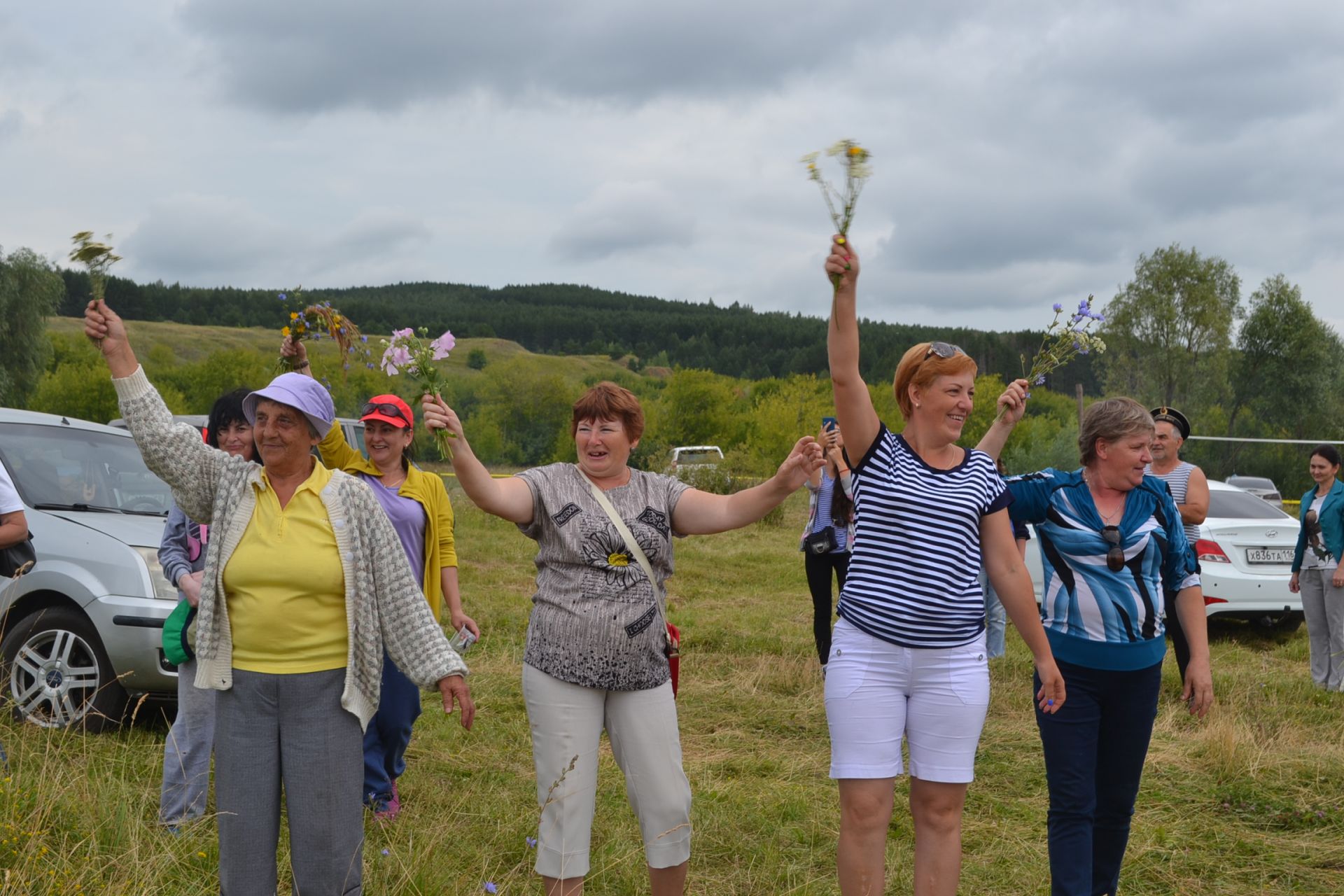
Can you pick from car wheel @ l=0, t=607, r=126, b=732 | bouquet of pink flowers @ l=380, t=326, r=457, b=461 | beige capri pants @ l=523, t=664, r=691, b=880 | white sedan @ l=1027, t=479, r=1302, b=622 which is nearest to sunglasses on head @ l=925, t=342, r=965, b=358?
beige capri pants @ l=523, t=664, r=691, b=880

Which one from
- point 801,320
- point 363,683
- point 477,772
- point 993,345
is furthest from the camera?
point 801,320

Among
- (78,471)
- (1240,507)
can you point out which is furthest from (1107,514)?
(1240,507)

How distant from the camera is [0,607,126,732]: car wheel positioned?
541 cm

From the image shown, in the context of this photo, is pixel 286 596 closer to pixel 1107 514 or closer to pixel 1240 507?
pixel 1107 514

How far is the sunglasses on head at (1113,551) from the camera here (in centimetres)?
363

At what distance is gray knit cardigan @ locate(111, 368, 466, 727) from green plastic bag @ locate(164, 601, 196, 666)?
824mm

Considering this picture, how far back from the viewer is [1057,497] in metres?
3.77

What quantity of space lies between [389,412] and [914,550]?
2.44 m

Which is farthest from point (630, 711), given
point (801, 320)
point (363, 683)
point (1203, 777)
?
point (801, 320)

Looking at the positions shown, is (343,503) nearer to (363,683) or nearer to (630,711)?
(363,683)

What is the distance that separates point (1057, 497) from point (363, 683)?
2.32 meters

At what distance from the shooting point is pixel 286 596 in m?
2.98

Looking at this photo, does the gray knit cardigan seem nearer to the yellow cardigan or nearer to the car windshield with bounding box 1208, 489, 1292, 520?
the yellow cardigan

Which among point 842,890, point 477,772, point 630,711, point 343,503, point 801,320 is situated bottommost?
point 477,772
